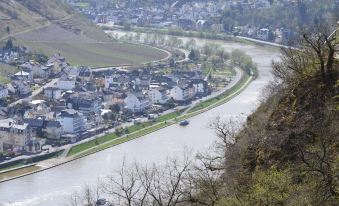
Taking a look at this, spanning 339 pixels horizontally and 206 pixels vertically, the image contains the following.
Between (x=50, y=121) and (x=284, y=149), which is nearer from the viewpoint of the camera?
(x=284, y=149)

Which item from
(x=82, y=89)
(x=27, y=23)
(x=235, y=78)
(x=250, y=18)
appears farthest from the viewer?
(x=250, y=18)

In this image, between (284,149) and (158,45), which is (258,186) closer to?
(284,149)

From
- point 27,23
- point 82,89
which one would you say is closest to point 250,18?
point 27,23

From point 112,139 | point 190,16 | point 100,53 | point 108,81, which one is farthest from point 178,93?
point 190,16

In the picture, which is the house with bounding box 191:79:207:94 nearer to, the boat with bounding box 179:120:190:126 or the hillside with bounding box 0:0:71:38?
the boat with bounding box 179:120:190:126

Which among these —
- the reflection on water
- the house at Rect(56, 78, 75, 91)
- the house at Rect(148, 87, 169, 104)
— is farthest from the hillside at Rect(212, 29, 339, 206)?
the house at Rect(56, 78, 75, 91)

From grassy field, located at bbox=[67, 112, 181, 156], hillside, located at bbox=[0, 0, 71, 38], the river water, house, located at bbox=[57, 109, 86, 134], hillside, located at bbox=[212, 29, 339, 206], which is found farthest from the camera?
hillside, located at bbox=[0, 0, 71, 38]

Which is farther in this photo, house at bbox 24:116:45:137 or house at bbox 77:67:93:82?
house at bbox 77:67:93:82

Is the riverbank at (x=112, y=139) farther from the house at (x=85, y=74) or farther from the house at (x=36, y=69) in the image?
the house at (x=36, y=69)
